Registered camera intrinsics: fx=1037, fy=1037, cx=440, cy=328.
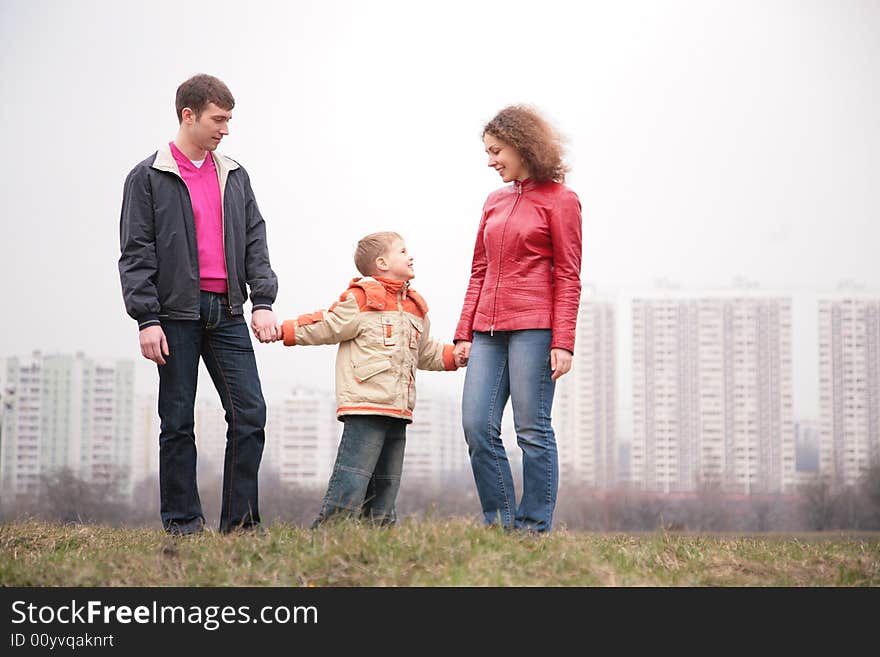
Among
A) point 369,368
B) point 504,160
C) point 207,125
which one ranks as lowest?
point 369,368

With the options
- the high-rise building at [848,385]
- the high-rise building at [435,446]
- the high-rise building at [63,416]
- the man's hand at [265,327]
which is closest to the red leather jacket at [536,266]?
the man's hand at [265,327]

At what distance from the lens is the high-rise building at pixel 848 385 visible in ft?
161

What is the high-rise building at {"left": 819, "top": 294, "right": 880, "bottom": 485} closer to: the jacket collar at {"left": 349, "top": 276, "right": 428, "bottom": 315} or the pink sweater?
the jacket collar at {"left": 349, "top": 276, "right": 428, "bottom": 315}

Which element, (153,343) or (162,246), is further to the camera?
(162,246)

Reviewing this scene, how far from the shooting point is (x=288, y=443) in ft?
159

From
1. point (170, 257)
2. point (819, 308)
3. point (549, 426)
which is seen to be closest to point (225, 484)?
point (170, 257)

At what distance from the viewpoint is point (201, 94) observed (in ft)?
16.8

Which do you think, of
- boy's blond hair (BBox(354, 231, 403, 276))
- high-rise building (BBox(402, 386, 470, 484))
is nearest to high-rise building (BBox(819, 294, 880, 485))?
high-rise building (BBox(402, 386, 470, 484))

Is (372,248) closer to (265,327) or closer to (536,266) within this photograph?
(265,327)

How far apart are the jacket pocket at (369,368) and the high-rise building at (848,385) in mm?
47775

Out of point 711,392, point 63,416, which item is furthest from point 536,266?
point 711,392

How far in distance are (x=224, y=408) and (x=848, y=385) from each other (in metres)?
50.5

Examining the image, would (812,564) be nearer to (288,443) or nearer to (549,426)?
(549,426)

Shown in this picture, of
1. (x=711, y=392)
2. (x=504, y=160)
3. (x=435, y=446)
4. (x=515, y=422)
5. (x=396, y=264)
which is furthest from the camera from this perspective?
(x=711, y=392)
